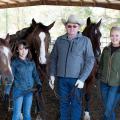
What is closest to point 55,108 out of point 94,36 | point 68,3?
point 94,36

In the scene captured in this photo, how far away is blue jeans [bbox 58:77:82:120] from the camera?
4.95 meters

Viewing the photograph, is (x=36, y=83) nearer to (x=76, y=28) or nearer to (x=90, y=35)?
(x=76, y=28)

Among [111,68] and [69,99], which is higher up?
[111,68]

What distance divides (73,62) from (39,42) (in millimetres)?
1175

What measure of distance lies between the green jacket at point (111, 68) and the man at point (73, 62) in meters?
0.29

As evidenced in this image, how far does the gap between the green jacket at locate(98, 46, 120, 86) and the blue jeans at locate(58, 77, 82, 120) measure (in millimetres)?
493

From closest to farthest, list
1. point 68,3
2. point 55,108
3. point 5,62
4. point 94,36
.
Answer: point 5,62 < point 94,36 < point 55,108 < point 68,3

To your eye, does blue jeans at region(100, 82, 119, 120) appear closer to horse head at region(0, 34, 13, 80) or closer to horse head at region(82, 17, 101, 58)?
horse head at region(0, 34, 13, 80)

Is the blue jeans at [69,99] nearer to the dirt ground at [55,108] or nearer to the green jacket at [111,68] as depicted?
the green jacket at [111,68]

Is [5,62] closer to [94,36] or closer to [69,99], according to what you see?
[69,99]

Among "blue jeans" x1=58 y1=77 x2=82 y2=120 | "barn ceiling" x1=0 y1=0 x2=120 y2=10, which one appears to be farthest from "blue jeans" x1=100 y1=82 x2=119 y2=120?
"barn ceiling" x1=0 y1=0 x2=120 y2=10

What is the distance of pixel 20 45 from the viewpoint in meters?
5.04

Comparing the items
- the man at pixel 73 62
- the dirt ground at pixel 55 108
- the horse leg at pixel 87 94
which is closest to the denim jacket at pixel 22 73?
the man at pixel 73 62

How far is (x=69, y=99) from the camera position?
5055 millimetres
